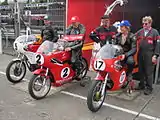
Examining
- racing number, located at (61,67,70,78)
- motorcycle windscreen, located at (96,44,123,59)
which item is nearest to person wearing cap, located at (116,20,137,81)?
motorcycle windscreen, located at (96,44,123,59)

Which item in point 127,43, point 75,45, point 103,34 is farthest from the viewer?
point 103,34

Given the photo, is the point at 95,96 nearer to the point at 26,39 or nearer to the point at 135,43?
the point at 135,43

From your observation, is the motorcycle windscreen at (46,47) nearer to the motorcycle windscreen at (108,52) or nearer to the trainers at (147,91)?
the motorcycle windscreen at (108,52)

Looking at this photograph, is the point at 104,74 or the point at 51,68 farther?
the point at 51,68

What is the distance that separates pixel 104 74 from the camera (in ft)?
14.9

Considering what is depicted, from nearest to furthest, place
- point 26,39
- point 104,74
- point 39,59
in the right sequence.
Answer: point 104,74
point 39,59
point 26,39

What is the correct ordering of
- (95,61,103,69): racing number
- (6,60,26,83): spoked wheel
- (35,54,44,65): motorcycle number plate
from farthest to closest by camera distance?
(6,60,26,83): spoked wheel → (35,54,44,65): motorcycle number plate → (95,61,103,69): racing number

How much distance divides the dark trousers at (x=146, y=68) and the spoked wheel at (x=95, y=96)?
1.36 metres

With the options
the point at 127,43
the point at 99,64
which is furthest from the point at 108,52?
the point at 127,43

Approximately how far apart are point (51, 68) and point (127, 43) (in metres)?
1.68

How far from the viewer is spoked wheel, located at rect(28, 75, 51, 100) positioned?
4821 mm

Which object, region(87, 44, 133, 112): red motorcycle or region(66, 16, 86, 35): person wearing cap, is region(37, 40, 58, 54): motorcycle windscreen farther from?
region(87, 44, 133, 112): red motorcycle

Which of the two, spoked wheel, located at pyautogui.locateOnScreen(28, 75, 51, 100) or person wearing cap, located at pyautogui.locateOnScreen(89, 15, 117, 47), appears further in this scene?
person wearing cap, located at pyautogui.locateOnScreen(89, 15, 117, 47)

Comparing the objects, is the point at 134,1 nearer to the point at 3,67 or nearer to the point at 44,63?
the point at 3,67
